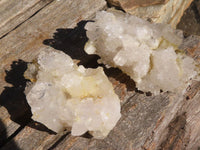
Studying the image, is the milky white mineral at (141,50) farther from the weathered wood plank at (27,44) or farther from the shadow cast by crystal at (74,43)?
the weathered wood plank at (27,44)

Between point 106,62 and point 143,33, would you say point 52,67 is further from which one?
point 143,33

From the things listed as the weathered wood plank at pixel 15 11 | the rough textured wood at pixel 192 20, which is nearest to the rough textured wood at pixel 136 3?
the weathered wood plank at pixel 15 11

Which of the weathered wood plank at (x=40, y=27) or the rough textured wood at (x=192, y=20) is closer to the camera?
the weathered wood plank at (x=40, y=27)

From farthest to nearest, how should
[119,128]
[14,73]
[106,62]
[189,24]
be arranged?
[189,24], [14,73], [106,62], [119,128]

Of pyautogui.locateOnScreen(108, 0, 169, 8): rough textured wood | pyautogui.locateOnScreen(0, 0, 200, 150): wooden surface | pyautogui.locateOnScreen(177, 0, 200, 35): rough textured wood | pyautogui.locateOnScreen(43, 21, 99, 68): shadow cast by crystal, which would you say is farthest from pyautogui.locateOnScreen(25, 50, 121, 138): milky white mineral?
pyautogui.locateOnScreen(177, 0, 200, 35): rough textured wood

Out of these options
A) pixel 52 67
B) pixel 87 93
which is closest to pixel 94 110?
pixel 87 93

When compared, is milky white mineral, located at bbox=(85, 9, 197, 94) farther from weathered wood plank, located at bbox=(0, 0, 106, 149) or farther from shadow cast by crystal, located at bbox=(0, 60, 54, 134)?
shadow cast by crystal, located at bbox=(0, 60, 54, 134)
